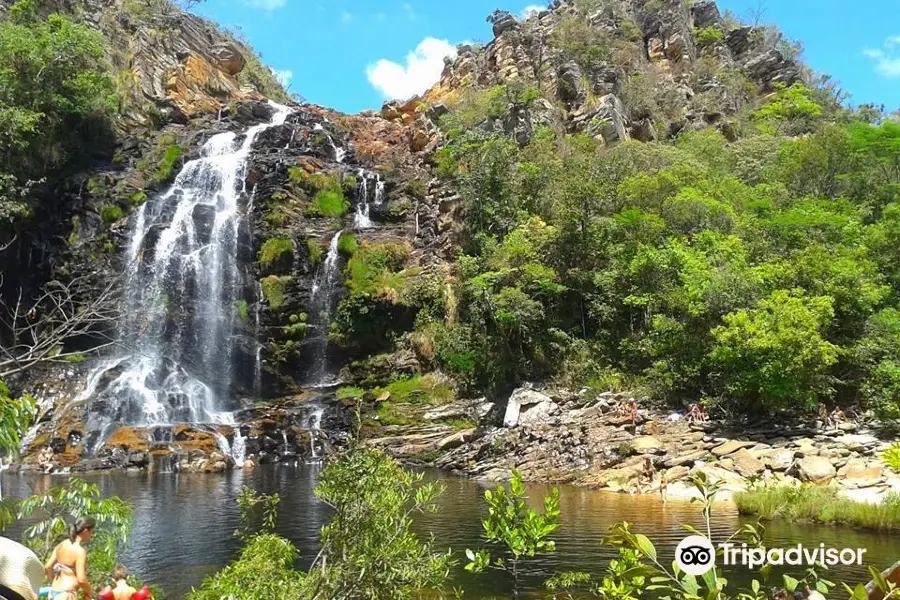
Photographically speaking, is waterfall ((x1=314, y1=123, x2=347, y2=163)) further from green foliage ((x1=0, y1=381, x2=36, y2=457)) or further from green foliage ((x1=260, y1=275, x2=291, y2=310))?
green foliage ((x1=0, y1=381, x2=36, y2=457))

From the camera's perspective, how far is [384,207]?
4147 cm

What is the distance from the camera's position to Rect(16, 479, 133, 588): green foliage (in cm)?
696

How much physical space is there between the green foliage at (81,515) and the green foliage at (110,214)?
32.6m

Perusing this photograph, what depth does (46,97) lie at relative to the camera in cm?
3912

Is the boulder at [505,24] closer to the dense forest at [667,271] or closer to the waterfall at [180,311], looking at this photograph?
the dense forest at [667,271]

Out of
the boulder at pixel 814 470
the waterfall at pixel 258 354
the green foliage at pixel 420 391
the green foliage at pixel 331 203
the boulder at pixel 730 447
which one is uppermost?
the green foliage at pixel 331 203

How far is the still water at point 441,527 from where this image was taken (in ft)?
37.3

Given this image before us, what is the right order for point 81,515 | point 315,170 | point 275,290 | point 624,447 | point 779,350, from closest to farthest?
1. point 81,515
2. point 779,350
3. point 624,447
4. point 275,290
5. point 315,170

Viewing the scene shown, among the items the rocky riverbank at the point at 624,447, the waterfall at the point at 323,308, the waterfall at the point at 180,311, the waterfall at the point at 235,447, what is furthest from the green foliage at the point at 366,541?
the waterfall at the point at 323,308

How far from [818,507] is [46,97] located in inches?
1734

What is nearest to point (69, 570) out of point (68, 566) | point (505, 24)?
point (68, 566)

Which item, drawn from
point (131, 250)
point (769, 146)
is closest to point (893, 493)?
point (769, 146)

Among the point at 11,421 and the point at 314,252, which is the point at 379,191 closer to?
the point at 314,252

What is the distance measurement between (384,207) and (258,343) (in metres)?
12.7
